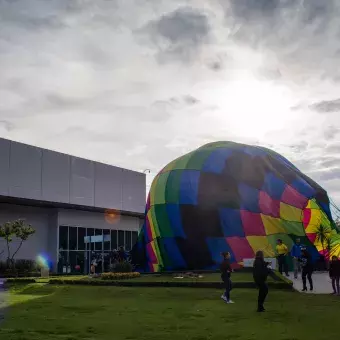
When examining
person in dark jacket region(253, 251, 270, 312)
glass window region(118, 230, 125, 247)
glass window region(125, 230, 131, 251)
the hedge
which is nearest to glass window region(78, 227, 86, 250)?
glass window region(118, 230, 125, 247)

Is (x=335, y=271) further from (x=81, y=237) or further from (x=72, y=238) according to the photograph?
(x=81, y=237)

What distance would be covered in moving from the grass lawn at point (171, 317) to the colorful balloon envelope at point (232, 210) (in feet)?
36.4

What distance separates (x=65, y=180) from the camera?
171 feet

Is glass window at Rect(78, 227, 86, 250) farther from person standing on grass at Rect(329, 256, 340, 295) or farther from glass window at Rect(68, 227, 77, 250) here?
person standing on grass at Rect(329, 256, 340, 295)

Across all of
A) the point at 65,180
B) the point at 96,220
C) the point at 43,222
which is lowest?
the point at 43,222

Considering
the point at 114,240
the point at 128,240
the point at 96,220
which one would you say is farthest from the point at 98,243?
the point at 128,240

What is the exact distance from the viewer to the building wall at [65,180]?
46344 mm

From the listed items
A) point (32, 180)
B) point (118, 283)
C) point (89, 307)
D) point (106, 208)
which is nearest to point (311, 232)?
point (118, 283)

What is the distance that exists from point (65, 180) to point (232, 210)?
79.8ft

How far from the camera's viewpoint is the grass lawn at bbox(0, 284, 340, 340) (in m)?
11.1

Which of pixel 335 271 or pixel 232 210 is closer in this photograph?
pixel 335 271

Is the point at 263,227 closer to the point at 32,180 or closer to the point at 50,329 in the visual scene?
the point at 50,329

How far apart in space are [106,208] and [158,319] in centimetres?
4491

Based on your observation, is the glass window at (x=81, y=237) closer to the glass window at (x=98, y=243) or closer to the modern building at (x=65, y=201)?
the modern building at (x=65, y=201)
